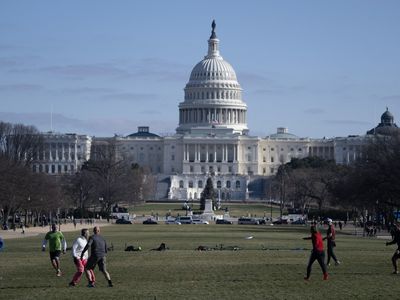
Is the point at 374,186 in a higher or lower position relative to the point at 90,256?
higher

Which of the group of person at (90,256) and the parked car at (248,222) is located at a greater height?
the parked car at (248,222)

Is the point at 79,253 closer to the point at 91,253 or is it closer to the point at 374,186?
the point at 91,253

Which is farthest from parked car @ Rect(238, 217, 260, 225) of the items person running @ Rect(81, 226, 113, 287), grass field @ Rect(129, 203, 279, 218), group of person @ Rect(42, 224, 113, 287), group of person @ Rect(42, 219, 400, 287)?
person running @ Rect(81, 226, 113, 287)

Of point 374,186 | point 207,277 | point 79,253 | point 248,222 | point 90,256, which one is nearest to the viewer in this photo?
point 90,256

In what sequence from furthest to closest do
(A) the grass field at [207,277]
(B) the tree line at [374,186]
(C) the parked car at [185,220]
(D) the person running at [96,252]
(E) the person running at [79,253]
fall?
(C) the parked car at [185,220], (B) the tree line at [374,186], (E) the person running at [79,253], (D) the person running at [96,252], (A) the grass field at [207,277]

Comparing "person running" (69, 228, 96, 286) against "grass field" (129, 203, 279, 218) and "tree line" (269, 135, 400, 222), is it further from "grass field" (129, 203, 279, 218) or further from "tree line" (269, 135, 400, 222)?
"grass field" (129, 203, 279, 218)

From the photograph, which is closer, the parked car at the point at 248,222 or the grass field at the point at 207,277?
the grass field at the point at 207,277

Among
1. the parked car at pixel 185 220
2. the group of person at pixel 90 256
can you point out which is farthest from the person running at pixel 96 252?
the parked car at pixel 185 220

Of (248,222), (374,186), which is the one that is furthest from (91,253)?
(248,222)

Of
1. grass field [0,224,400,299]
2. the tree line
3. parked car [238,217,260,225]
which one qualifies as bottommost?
grass field [0,224,400,299]

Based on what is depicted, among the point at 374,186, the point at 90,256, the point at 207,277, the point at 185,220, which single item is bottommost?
the point at 207,277

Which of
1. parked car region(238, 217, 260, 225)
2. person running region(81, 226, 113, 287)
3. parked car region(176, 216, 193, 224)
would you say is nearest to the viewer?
person running region(81, 226, 113, 287)

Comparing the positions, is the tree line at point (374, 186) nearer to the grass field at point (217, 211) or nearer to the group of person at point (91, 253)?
the grass field at point (217, 211)

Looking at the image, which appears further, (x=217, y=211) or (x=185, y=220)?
(x=217, y=211)
